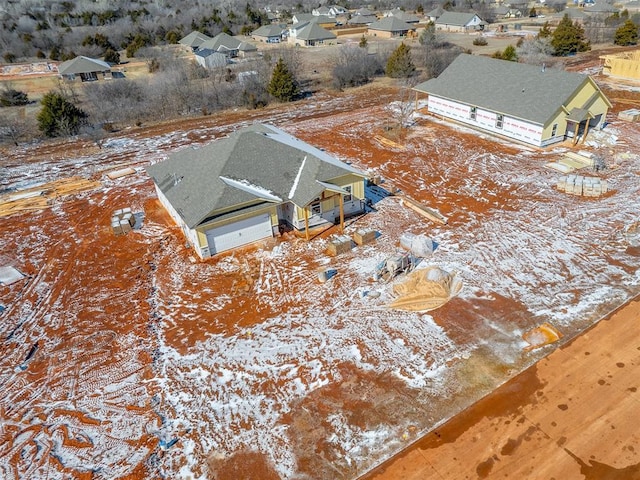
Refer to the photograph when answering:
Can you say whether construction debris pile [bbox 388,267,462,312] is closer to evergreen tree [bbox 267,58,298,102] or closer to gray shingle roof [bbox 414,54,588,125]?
gray shingle roof [bbox 414,54,588,125]

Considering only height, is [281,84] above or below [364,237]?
above

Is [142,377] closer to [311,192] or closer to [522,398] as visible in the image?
[311,192]

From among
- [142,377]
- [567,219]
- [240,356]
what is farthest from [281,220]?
[567,219]

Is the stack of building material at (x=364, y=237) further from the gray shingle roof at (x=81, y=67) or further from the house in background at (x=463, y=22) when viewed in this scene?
the house in background at (x=463, y=22)

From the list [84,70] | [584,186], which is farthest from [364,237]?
[84,70]

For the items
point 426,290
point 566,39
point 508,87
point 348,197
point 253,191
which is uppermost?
point 508,87

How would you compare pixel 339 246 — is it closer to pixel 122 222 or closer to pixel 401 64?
pixel 122 222

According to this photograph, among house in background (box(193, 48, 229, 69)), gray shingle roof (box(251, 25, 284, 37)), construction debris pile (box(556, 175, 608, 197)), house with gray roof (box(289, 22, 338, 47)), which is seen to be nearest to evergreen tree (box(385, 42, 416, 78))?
house in background (box(193, 48, 229, 69))
